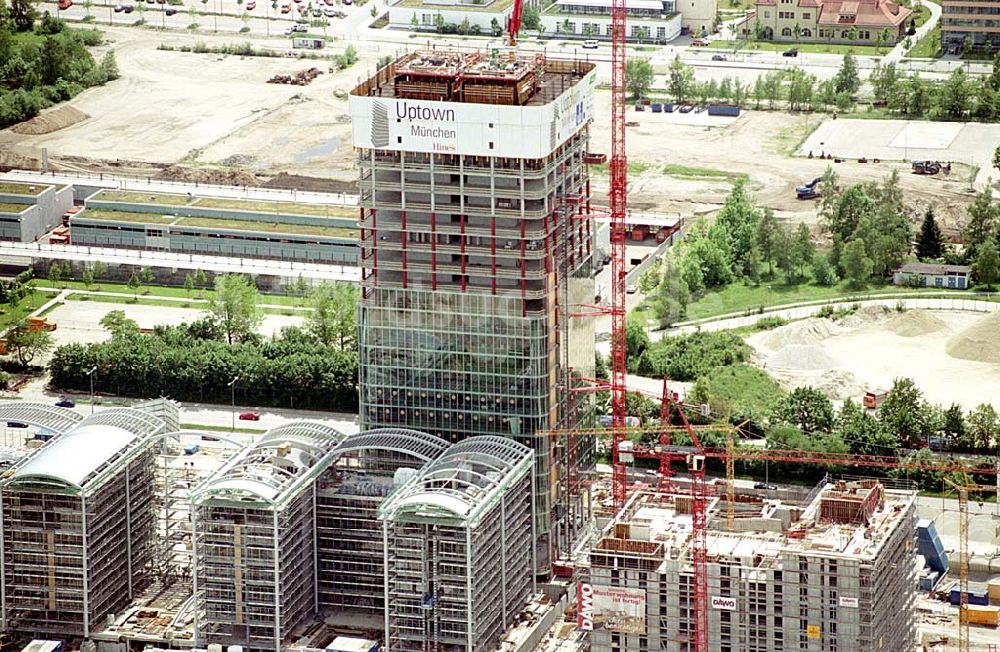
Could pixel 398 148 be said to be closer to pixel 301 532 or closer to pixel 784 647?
pixel 301 532

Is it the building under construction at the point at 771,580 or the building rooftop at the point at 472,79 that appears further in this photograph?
the building rooftop at the point at 472,79

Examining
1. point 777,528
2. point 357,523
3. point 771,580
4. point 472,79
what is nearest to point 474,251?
point 472,79

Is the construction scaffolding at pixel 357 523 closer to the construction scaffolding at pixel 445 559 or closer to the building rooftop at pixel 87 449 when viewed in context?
the construction scaffolding at pixel 445 559

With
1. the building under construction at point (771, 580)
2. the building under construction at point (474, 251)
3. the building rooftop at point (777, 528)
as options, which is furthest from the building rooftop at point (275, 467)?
the building rooftop at point (777, 528)

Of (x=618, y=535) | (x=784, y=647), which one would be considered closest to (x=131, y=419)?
(x=618, y=535)

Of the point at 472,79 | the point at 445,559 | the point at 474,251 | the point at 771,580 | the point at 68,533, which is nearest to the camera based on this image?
the point at 771,580

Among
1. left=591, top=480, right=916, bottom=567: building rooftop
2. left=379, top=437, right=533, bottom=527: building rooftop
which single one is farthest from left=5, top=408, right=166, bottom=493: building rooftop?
left=591, top=480, right=916, bottom=567: building rooftop

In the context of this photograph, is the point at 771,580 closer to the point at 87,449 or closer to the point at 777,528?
the point at 777,528
